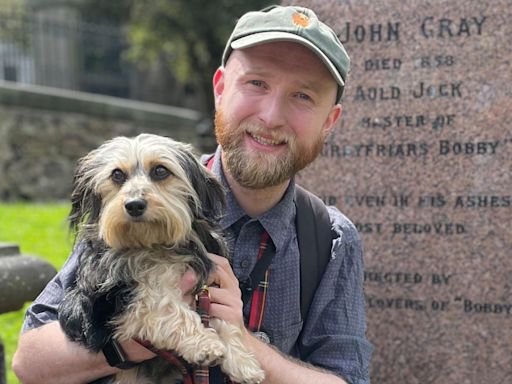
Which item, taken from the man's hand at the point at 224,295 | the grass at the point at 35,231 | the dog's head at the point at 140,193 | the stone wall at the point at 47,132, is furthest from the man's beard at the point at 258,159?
the stone wall at the point at 47,132

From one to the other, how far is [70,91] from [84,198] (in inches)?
461

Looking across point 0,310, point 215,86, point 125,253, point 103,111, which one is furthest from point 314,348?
point 103,111

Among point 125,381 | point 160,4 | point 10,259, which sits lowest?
point 125,381

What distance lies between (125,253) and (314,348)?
95 cm

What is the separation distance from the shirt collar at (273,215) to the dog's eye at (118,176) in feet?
1.81

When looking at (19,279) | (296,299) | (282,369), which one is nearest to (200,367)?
(282,369)

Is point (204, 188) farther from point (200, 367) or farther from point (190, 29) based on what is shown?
point (190, 29)

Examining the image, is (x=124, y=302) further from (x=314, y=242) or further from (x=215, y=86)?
(x=215, y=86)

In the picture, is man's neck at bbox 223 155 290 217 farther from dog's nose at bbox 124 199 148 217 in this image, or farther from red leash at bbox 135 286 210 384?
dog's nose at bbox 124 199 148 217

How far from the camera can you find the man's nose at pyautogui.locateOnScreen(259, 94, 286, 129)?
2695mm

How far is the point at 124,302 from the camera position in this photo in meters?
2.38

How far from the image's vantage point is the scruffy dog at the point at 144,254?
2264 mm

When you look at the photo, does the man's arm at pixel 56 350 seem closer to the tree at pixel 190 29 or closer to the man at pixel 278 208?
the man at pixel 278 208

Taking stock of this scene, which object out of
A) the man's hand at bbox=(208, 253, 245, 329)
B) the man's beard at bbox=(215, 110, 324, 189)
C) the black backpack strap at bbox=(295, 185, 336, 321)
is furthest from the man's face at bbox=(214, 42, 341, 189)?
the man's hand at bbox=(208, 253, 245, 329)
